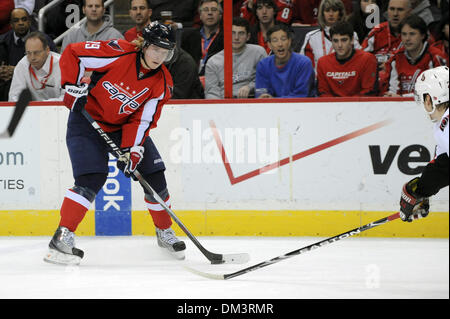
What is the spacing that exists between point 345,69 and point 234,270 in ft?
5.35

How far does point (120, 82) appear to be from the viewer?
13.0ft

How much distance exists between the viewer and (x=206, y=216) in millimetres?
4684

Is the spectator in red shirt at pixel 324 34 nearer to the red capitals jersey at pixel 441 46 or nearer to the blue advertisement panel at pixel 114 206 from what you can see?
the red capitals jersey at pixel 441 46

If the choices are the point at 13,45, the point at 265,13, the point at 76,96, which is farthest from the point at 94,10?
the point at 76,96

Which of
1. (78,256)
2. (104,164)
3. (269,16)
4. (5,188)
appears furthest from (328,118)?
(5,188)

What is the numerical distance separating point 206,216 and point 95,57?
4.22 feet

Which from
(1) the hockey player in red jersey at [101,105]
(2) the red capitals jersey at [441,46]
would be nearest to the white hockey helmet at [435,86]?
(1) the hockey player in red jersey at [101,105]

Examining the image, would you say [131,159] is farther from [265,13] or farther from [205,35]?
[265,13]

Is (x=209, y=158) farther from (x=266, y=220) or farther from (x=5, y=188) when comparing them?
(x=5, y=188)

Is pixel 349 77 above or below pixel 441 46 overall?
below

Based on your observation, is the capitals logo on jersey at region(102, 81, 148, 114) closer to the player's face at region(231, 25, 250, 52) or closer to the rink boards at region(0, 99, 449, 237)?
the rink boards at region(0, 99, 449, 237)

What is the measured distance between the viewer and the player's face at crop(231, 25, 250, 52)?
16.1ft

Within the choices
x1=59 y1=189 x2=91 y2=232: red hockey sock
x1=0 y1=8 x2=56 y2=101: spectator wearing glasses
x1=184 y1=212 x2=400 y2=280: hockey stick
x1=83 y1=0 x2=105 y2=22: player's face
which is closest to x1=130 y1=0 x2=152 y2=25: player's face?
x1=83 y1=0 x2=105 y2=22: player's face

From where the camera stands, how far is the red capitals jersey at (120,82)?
12.8 feet
